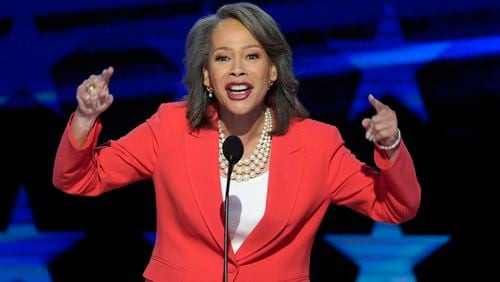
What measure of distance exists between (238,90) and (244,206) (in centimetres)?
27

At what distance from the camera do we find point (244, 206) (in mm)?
2137

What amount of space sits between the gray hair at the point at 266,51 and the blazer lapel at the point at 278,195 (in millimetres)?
72

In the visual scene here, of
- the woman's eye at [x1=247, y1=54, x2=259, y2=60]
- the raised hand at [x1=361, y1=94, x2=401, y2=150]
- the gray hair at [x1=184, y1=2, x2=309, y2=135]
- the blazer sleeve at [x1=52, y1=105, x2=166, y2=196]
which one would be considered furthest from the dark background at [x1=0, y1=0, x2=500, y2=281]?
the raised hand at [x1=361, y1=94, x2=401, y2=150]

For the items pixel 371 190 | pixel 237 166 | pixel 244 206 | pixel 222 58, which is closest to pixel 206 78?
pixel 222 58

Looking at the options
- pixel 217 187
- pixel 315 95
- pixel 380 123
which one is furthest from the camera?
pixel 315 95

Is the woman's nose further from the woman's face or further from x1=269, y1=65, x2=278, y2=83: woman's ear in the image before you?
x1=269, y1=65, x2=278, y2=83: woman's ear

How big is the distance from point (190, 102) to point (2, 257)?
1.59 meters

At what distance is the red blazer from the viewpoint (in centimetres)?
207

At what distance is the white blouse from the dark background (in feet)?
2.84

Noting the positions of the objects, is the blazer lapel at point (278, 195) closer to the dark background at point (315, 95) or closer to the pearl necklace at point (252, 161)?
the pearl necklace at point (252, 161)

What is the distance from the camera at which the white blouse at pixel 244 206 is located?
2.12 meters

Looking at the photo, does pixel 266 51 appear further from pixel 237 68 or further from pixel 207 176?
pixel 207 176

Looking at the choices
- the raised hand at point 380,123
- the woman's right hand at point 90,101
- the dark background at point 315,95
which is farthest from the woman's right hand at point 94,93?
the dark background at point 315,95

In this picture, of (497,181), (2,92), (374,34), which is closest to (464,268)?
(497,181)
